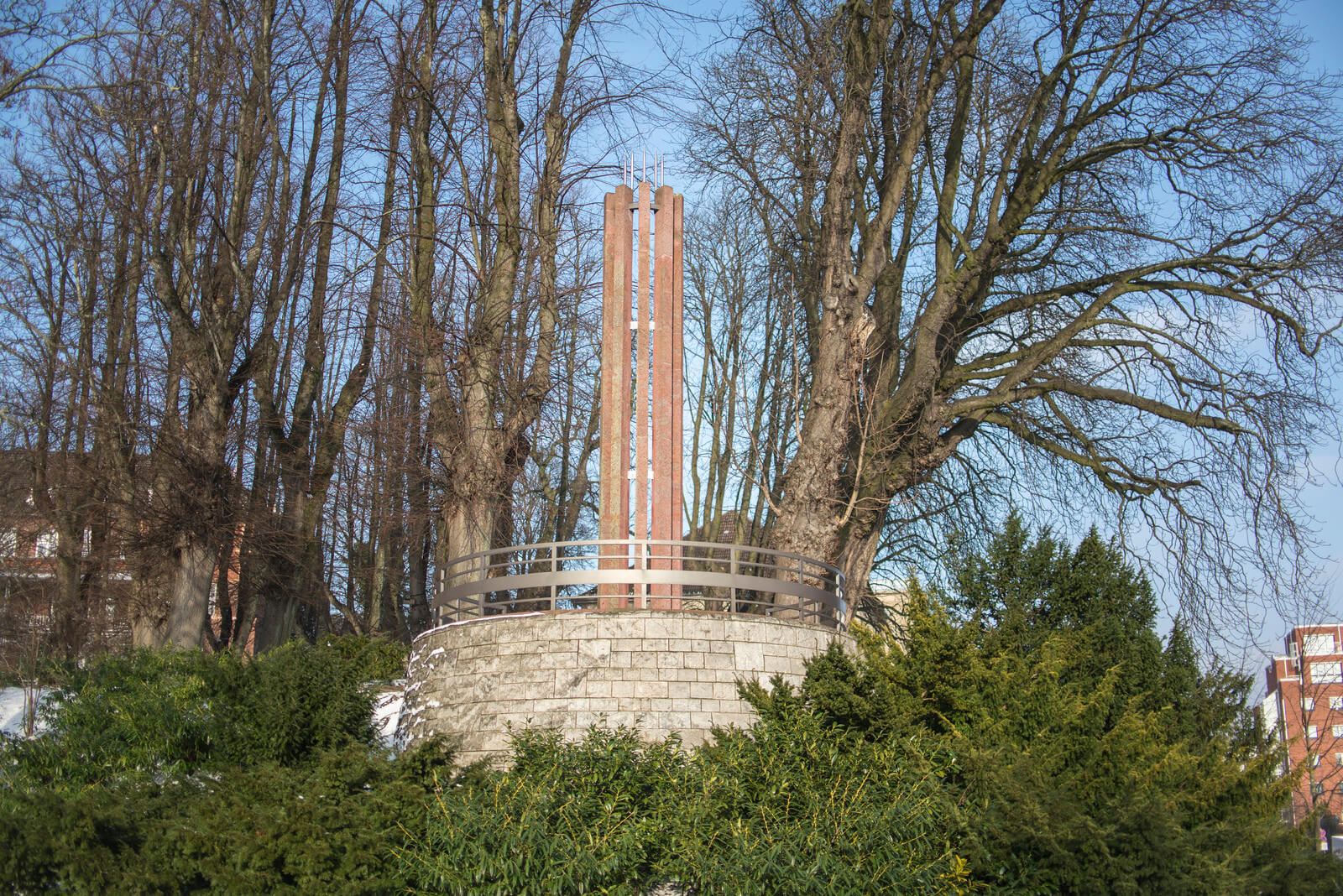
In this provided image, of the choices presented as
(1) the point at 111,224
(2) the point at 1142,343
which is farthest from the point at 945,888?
(1) the point at 111,224

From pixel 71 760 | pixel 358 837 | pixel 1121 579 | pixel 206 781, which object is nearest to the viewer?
pixel 358 837

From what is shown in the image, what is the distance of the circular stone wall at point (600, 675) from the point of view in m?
12.8

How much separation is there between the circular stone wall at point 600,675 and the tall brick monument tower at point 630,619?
0.01m

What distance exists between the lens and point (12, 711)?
16031 millimetres

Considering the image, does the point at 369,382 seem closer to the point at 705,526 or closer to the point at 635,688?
the point at 705,526

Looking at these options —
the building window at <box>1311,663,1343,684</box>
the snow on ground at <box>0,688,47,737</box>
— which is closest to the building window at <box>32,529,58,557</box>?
the snow on ground at <box>0,688,47,737</box>

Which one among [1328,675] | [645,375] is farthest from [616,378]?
[1328,675]

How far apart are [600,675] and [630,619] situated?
2.26 feet

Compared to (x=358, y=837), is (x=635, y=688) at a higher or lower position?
higher

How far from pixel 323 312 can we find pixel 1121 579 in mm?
14492

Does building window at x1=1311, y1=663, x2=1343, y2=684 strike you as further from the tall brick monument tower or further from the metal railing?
the tall brick monument tower

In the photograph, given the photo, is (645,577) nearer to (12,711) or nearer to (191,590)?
(191,590)

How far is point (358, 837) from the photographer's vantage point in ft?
32.1

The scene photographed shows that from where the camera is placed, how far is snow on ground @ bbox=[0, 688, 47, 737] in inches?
594
